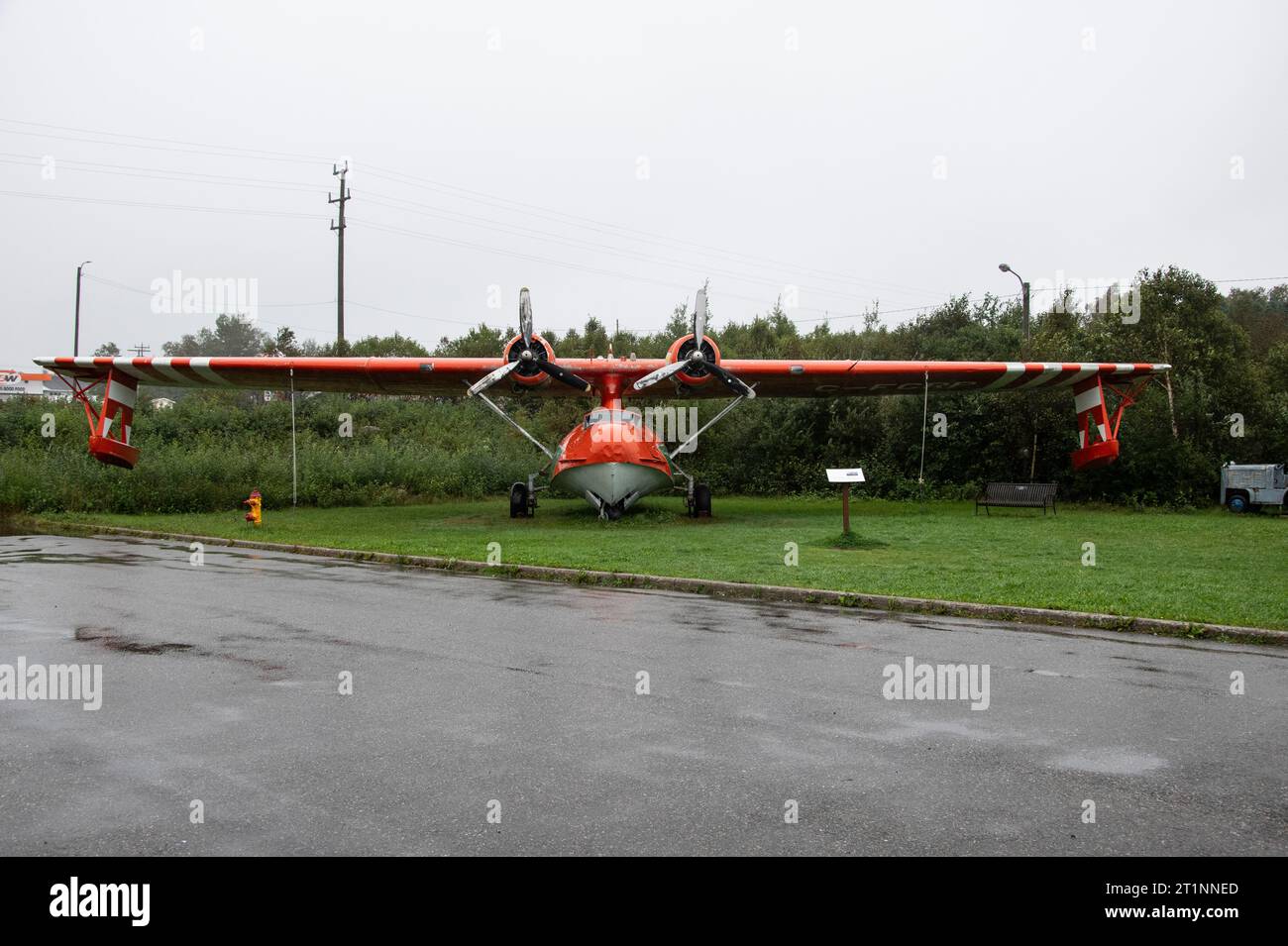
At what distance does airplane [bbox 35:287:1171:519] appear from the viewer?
70.5ft

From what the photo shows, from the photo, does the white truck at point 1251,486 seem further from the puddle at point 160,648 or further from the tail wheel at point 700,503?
the puddle at point 160,648

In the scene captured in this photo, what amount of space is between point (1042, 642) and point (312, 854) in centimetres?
655

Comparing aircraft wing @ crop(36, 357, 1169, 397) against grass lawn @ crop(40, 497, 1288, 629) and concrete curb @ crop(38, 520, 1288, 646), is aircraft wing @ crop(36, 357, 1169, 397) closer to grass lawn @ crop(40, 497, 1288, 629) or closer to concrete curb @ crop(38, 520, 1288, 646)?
grass lawn @ crop(40, 497, 1288, 629)

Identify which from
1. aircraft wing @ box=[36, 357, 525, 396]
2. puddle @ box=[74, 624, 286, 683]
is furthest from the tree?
puddle @ box=[74, 624, 286, 683]

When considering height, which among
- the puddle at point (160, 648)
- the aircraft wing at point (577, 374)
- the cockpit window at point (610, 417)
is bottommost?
the puddle at point (160, 648)

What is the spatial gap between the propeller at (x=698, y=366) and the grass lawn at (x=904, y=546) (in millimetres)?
3128

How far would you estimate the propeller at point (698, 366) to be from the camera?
21.8 metres

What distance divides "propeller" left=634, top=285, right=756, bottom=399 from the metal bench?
20.8ft

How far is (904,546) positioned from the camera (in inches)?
634

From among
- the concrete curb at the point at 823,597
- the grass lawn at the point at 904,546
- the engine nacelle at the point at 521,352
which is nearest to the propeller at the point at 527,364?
the engine nacelle at the point at 521,352

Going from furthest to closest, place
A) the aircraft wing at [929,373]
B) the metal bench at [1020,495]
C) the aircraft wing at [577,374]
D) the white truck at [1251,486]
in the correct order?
the white truck at [1251,486] < the metal bench at [1020,495] < the aircraft wing at [929,373] < the aircraft wing at [577,374]

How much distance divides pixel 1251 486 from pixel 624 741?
24.3m

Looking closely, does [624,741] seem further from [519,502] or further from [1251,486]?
[1251,486]

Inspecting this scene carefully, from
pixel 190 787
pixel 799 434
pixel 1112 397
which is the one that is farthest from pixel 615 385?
pixel 190 787
